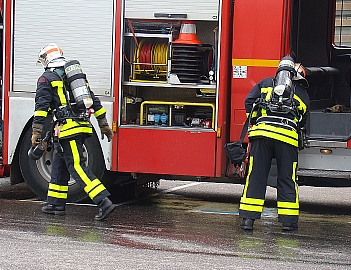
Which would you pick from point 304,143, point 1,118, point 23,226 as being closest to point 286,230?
point 304,143

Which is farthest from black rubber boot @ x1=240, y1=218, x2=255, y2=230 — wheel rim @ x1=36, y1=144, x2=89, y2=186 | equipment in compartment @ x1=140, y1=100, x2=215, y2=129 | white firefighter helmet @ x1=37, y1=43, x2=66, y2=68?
white firefighter helmet @ x1=37, y1=43, x2=66, y2=68

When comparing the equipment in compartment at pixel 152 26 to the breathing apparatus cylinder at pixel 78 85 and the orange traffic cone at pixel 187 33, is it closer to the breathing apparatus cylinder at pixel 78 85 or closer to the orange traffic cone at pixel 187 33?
the orange traffic cone at pixel 187 33

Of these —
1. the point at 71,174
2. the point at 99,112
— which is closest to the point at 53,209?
the point at 71,174

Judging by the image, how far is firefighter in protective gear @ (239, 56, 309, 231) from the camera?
7.47m

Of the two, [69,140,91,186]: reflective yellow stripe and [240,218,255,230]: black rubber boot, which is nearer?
[240,218,255,230]: black rubber boot

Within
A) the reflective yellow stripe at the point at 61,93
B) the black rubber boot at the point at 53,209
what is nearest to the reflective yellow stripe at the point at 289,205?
the black rubber boot at the point at 53,209

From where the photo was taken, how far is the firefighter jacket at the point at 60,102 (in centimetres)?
779

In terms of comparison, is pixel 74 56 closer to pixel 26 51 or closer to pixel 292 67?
pixel 26 51

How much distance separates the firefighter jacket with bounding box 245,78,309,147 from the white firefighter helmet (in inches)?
73.3

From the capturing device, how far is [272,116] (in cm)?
751

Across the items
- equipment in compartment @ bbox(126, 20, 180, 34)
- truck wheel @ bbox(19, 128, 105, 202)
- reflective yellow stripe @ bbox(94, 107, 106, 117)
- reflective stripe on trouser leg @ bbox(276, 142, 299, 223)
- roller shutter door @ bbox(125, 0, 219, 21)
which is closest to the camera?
reflective stripe on trouser leg @ bbox(276, 142, 299, 223)

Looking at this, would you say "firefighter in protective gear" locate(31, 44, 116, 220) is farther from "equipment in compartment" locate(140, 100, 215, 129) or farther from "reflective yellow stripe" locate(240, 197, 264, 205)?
"reflective yellow stripe" locate(240, 197, 264, 205)

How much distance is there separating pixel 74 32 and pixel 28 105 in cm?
92

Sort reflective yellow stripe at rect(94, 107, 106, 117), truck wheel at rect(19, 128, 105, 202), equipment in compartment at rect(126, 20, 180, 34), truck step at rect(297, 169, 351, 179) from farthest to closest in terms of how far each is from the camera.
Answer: truck wheel at rect(19, 128, 105, 202), equipment in compartment at rect(126, 20, 180, 34), truck step at rect(297, 169, 351, 179), reflective yellow stripe at rect(94, 107, 106, 117)
